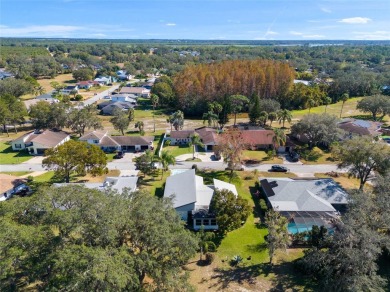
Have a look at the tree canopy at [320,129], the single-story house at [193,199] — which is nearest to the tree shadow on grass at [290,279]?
the single-story house at [193,199]

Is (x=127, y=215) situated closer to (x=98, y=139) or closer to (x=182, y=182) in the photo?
(x=182, y=182)

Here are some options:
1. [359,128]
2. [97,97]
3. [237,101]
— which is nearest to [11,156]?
[237,101]

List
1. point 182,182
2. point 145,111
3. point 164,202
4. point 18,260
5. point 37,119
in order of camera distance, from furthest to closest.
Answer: point 145,111 → point 37,119 → point 182,182 → point 164,202 → point 18,260

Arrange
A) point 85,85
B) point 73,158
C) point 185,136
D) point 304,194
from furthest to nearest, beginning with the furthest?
point 85,85
point 185,136
point 73,158
point 304,194

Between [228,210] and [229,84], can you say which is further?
[229,84]

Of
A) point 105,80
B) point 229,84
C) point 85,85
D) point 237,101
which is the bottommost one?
point 85,85

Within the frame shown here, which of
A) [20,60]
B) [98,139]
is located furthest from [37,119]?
[20,60]

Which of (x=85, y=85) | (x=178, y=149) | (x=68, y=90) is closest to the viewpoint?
(x=178, y=149)

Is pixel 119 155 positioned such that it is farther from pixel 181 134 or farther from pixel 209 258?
pixel 209 258
